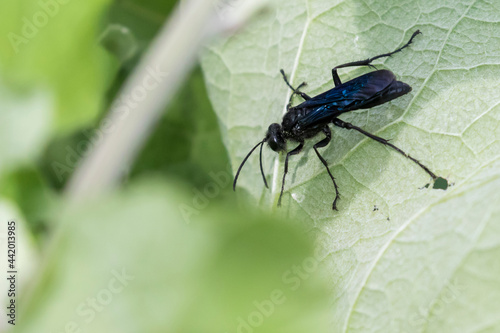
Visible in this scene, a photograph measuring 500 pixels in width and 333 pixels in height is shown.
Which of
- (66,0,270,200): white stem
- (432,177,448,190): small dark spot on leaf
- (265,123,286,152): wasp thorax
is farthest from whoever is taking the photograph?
(265,123,286,152): wasp thorax

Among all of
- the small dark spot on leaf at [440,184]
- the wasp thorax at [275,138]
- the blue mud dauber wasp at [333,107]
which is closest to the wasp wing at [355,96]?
the blue mud dauber wasp at [333,107]

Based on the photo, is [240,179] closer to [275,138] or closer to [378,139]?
[275,138]

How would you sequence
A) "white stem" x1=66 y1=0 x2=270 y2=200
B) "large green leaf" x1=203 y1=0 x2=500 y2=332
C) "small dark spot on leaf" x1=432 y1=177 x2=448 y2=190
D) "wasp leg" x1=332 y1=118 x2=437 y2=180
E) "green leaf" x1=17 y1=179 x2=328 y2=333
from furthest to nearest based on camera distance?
"wasp leg" x1=332 y1=118 x2=437 y2=180, "small dark spot on leaf" x1=432 y1=177 x2=448 y2=190, "white stem" x1=66 y1=0 x2=270 y2=200, "large green leaf" x1=203 y1=0 x2=500 y2=332, "green leaf" x1=17 y1=179 x2=328 y2=333

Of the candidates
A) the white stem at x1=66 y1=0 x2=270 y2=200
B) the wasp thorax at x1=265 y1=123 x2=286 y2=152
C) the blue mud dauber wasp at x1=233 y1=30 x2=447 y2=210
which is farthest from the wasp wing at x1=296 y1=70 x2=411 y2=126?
the white stem at x1=66 y1=0 x2=270 y2=200

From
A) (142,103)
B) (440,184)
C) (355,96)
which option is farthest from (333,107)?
(142,103)

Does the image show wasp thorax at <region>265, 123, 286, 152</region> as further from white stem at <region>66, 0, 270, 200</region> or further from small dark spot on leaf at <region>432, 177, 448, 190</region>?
small dark spot on leaf at <region>432, 177, 448, 190</region>

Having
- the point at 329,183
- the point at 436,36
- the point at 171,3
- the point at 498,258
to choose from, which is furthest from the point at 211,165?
the point at 498,258

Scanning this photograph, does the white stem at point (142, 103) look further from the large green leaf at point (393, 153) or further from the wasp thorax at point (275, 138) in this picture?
the wasp thorax at point (275, 138)
